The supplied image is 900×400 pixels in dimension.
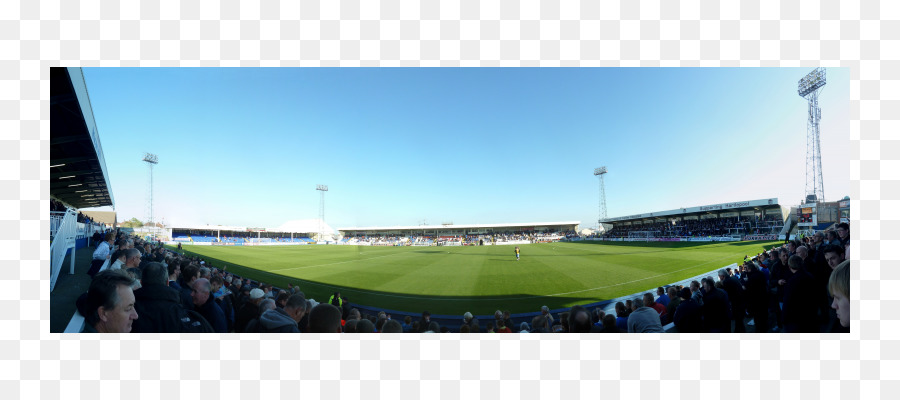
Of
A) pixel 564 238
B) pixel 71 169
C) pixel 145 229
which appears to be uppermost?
pixel 71 169

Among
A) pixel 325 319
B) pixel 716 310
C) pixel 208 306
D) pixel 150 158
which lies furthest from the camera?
pixel 150 158

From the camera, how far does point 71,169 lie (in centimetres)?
769

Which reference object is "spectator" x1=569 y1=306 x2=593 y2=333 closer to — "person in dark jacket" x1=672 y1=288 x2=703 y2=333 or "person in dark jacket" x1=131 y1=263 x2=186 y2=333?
"person in dark jacket" x1=672 y1=288 x2=703 y2=333

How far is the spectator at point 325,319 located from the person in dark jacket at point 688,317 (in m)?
2.85

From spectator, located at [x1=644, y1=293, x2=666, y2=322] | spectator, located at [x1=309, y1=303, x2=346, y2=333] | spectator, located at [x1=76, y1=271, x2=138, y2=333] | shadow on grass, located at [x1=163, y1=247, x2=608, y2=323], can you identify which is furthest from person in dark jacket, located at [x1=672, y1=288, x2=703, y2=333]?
spectator, located at [x1=76, y1=271, x2=138, y2=333]

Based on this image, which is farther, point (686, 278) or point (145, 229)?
point (145, 229)

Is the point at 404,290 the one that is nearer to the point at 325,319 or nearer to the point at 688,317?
the point at 325,319

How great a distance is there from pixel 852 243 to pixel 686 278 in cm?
632

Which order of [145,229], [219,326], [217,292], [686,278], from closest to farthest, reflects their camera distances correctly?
[219,326]
[217,292]
[686,278]
[145,229]

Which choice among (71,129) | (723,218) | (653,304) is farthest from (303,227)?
(723,218)

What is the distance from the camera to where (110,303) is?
151 cm

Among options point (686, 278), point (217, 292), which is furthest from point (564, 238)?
point (217, 292)

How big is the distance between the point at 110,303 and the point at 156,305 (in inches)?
7.4

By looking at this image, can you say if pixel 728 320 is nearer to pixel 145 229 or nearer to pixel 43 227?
pixel 43 227
